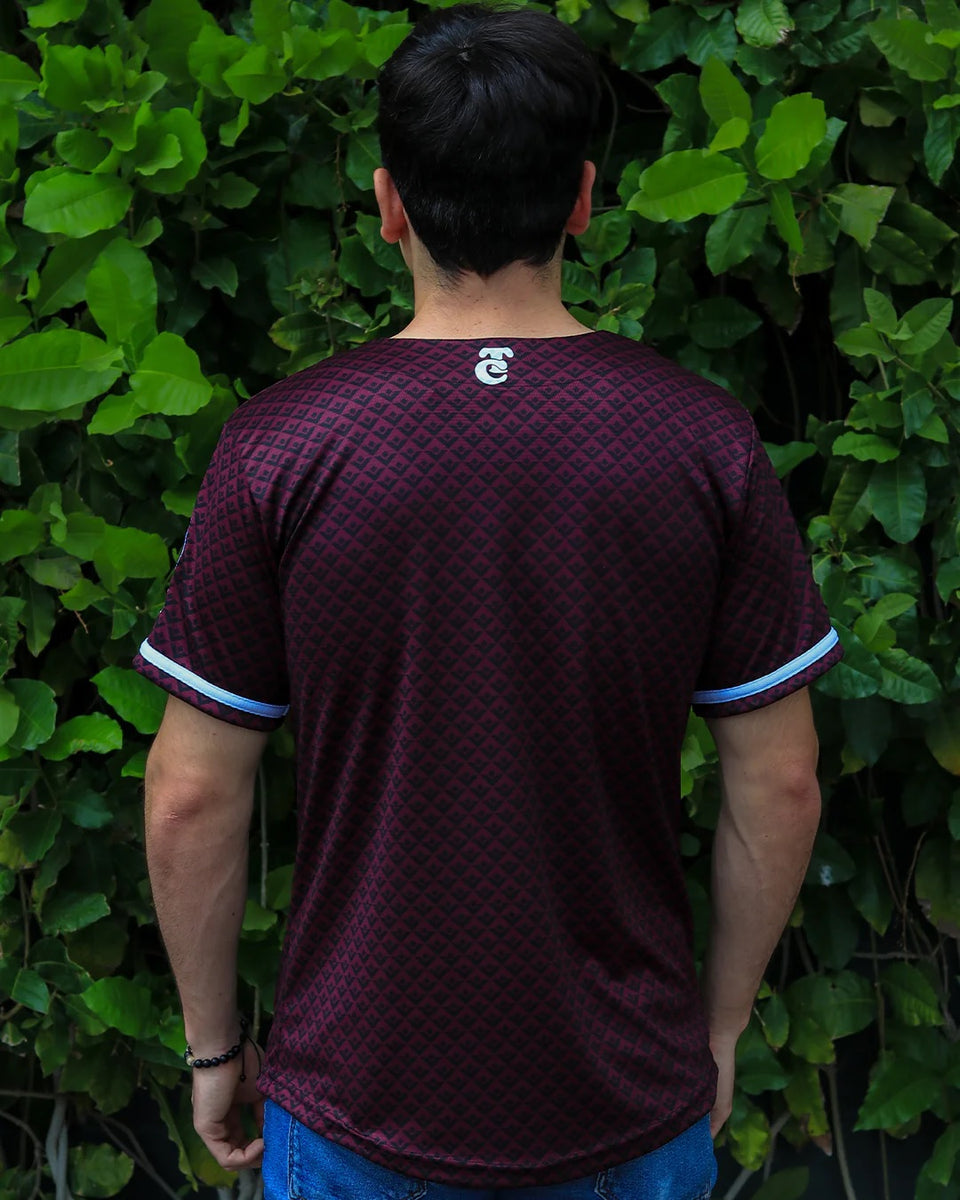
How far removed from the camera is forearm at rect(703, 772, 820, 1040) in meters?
1.37

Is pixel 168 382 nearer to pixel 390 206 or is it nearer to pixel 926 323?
pixel 390 206

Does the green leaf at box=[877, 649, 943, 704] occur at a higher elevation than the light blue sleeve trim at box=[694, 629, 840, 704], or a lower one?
lower

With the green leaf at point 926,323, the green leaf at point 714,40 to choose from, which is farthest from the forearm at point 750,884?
the green leaf at point 714,40

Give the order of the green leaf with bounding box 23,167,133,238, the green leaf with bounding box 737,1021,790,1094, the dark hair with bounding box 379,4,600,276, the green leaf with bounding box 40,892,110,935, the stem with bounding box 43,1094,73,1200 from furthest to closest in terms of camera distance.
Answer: the stem with bounding box 43,1094,73,1200 → the green leaf with bounding box 737,1021,790,1094 → the green leaf with bounding box 40,892,110,935 → the green leaf with bounding box 23,167,133,238 → the dark hair with bounding box 379,4,600,276

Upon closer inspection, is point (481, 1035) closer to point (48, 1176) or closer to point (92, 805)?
point (92, 805)

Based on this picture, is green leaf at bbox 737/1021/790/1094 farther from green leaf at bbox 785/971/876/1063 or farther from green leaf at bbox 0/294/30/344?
green leaf at bbox 0/294/30/344

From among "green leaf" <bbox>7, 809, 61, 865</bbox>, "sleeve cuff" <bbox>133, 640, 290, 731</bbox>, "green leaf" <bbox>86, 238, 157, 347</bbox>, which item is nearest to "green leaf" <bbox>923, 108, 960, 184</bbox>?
"green leaf" <bbox>86, 238, 157, 347</bbox>

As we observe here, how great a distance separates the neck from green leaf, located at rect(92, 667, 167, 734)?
67 centimetres

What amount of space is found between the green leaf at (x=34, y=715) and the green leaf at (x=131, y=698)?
94 millimetres

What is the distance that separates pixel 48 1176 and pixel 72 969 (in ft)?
1.69

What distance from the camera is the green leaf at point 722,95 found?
1.57 metres

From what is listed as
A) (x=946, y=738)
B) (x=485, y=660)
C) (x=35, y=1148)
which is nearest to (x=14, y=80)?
(x=485, y=660)

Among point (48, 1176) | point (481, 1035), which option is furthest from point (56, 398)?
point (48, 1176)

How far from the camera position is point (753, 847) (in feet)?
4.57
